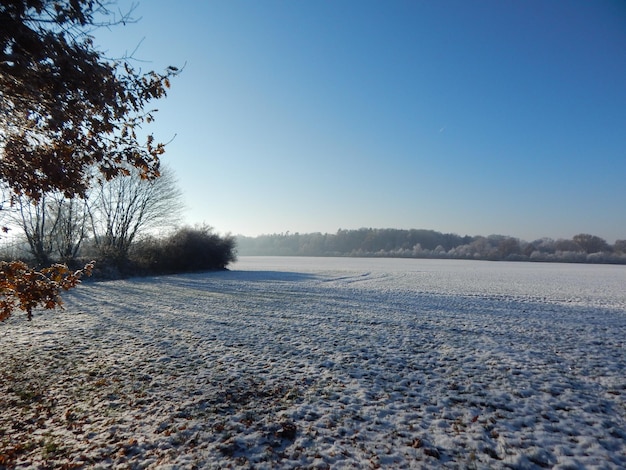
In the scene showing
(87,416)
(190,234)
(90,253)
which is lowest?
(87,416)

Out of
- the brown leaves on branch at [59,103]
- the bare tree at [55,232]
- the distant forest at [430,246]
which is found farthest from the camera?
the distant forest at [430,246]

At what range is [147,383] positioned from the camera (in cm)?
650

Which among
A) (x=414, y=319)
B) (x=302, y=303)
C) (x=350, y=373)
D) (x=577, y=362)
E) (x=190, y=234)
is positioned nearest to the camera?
(x=350, y=373)

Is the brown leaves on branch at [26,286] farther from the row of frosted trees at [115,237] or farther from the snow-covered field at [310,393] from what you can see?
the row of frosted trees at [115,237]

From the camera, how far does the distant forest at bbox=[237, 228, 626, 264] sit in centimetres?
8650

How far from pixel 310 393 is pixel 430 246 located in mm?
127815

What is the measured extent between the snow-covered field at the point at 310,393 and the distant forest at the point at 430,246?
7739cm

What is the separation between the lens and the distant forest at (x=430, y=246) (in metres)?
86.5

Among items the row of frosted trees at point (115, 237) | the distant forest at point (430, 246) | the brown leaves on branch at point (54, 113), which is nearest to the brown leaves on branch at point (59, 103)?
the brown leaves on branch at point (54, 113)

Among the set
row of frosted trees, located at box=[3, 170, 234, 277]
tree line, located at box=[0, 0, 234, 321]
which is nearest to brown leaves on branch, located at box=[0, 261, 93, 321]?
tree line, located at box=[0, 0, 234, 321]

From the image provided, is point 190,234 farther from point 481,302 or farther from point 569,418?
point 569,418

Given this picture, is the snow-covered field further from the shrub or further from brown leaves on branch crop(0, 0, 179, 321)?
the shrub

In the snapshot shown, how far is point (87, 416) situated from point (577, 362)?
10202 millimetres

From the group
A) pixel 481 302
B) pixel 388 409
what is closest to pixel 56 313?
pixel 388 409
